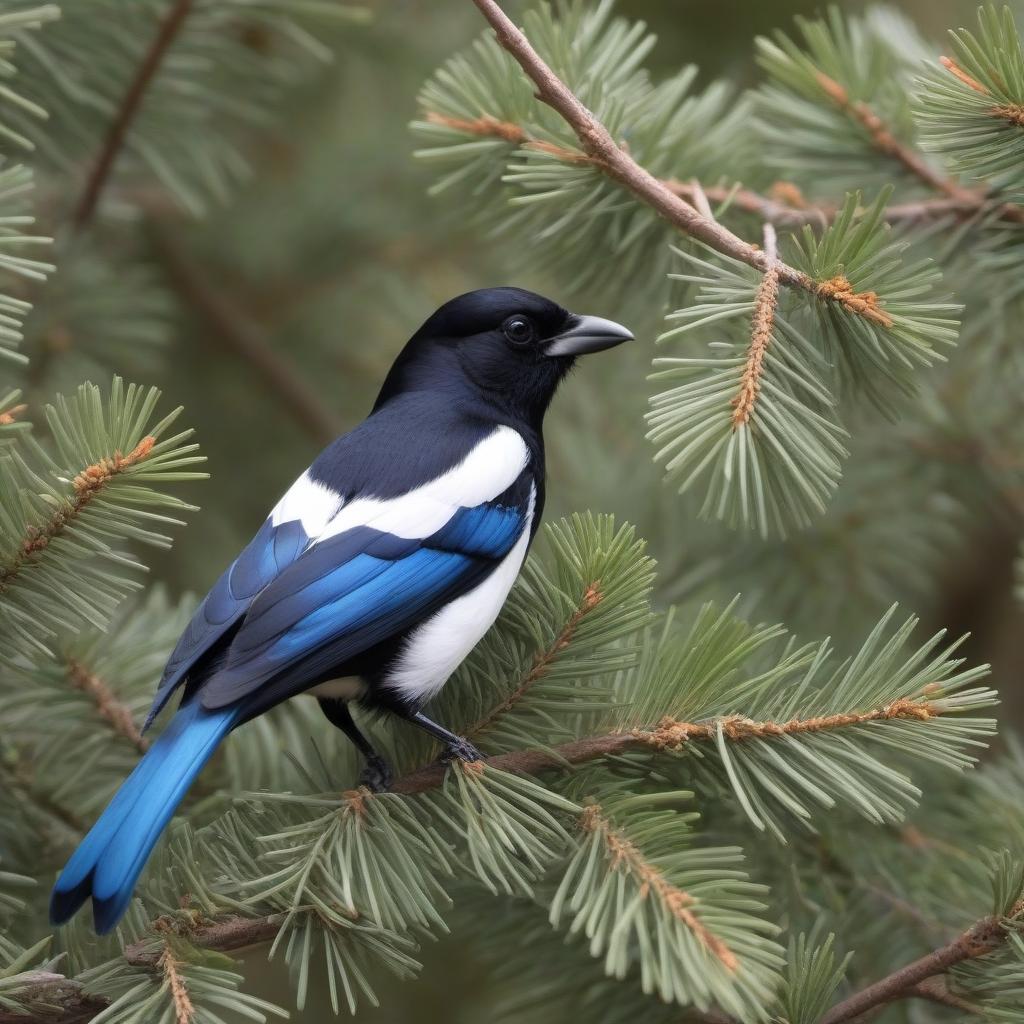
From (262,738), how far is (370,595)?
1.19ft

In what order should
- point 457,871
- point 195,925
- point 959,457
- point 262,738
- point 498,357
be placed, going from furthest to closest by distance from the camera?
1. point 959,457
2. point 498,357
3. point 262,738
4. point 457,871
5. point 195,925

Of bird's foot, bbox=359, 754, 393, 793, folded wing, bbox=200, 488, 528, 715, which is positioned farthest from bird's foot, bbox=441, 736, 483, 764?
Result: folded wing, bbox=200, 488, 528, 715

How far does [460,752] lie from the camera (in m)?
1.85

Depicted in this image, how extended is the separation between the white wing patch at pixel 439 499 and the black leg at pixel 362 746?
0.28 metres

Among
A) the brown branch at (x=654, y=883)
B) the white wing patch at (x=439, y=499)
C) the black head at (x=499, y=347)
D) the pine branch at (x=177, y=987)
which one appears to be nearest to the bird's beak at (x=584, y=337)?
the black head at (x=499, y=347)

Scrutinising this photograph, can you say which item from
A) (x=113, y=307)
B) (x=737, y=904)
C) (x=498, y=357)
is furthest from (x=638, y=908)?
(x=113, y=307)

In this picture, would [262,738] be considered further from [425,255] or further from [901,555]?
[425,255]

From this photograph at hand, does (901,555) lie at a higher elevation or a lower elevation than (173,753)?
higher

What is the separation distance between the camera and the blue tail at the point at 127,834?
154cm

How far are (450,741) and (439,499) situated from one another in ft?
1.62

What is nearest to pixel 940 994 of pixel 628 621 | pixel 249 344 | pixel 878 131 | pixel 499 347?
pixel 628 621

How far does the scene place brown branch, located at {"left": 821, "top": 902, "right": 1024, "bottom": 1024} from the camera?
1.52 m

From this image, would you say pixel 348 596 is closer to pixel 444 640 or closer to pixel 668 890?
pixel 444 640

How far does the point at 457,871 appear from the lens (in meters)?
1.86
